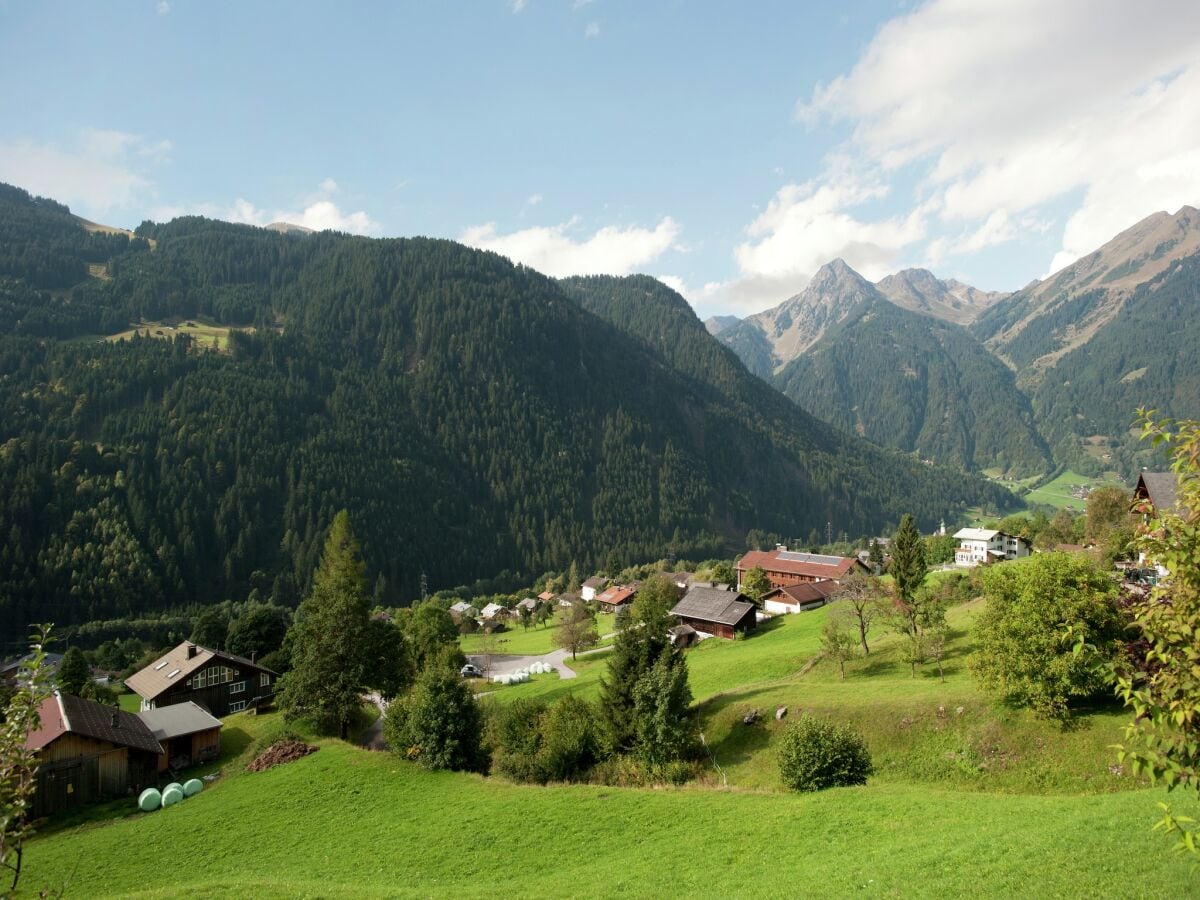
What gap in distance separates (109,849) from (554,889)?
2234cm

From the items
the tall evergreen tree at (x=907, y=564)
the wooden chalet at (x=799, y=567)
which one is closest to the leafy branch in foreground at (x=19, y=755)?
the tall evergreen tree at (x=907, y=564)

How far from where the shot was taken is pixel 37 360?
563 feet

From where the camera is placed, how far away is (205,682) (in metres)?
57.4

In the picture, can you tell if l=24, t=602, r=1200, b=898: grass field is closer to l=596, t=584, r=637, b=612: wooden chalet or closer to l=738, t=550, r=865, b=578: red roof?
l=738, t=550, r=865, b=578: red roof

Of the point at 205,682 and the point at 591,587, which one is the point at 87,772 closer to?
the point at 205,682

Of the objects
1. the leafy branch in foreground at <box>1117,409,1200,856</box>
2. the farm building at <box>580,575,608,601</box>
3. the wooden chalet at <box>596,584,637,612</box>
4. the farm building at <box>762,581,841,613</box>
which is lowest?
the farm building at <box>580,575,608,601</box>

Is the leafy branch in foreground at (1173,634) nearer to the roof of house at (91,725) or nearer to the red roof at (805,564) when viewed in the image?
the roof of house at (91,725)

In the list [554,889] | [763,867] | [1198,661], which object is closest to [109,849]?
[554,889]

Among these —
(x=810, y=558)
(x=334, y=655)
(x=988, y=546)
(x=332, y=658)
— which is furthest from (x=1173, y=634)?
(x=988, y=546)

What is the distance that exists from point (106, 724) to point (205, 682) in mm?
18776

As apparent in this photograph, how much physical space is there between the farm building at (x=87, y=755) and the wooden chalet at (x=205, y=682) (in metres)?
15.6

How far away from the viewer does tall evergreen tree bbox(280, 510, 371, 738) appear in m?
42.8

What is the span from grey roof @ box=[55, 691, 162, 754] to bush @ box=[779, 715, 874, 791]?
38915 mm

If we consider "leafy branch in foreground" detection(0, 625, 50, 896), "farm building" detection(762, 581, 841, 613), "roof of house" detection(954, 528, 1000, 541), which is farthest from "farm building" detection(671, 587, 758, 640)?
"leafy branch in foreground" detection(0, 625, 50, 896)
